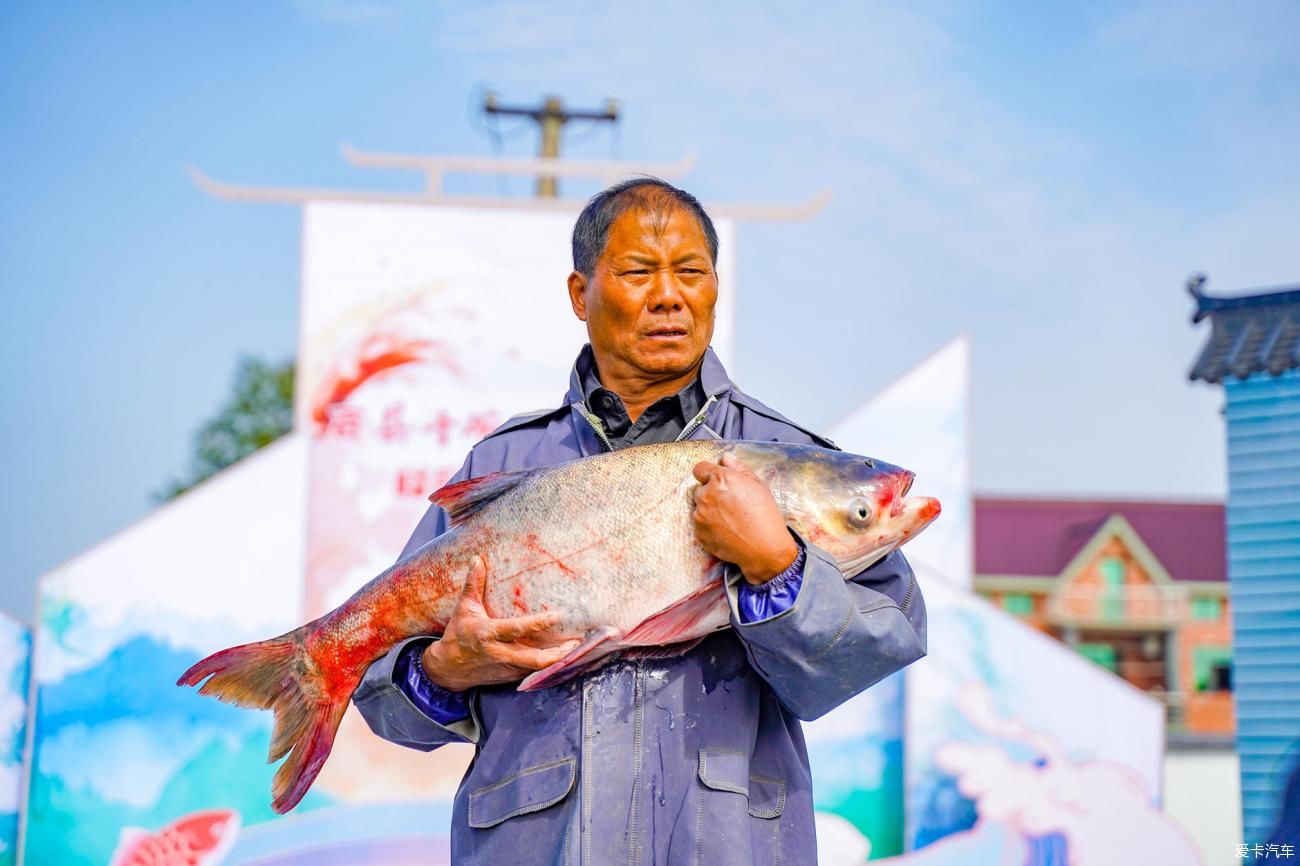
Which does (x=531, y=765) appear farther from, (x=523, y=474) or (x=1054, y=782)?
(x=1054, y=782)

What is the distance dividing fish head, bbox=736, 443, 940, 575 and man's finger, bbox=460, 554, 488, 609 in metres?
0.52

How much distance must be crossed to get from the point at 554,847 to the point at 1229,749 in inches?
291

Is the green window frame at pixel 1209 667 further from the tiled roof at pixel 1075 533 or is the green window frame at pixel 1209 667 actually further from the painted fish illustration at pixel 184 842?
the painted fish illustration at pixel 184 842

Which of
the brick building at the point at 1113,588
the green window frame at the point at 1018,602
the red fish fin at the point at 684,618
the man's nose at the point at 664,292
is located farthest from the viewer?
the green window frame at the point at 1018,602

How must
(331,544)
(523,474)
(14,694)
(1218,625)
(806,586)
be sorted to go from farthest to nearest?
(1218,625)
(331,544)
(14,694)
(523,474)
(806,586)

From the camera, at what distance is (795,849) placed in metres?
2.14

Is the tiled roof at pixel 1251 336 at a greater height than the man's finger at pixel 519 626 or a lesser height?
greater

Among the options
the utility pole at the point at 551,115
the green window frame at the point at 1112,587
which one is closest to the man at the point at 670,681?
the utility pole at the point at 551,115

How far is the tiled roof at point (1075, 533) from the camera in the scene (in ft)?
88.9

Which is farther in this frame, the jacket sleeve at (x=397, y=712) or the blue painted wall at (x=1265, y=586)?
the blue painted wall at (x=1265, y=586)

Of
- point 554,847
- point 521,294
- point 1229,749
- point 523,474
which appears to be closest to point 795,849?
point 554,847

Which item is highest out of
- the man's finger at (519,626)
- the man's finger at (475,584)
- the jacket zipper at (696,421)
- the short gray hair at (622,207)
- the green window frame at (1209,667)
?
the short gray hair at (622,207)

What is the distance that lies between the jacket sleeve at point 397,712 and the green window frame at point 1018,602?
2586 centimetres

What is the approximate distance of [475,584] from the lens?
2174 millimetres
